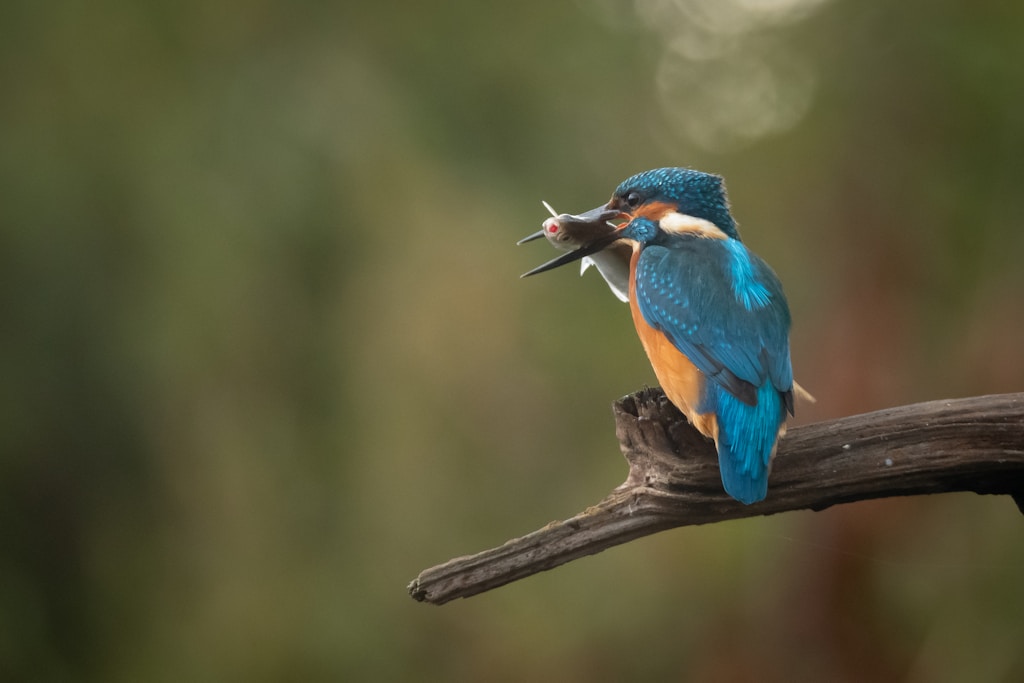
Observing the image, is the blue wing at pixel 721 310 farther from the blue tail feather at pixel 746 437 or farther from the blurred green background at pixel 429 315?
the blurred green background at pixel 429 315

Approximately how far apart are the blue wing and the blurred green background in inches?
42.3

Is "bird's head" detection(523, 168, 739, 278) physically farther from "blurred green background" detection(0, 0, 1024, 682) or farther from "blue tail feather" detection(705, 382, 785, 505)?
"blurred green background" detection(0, 0, 1024, 682)

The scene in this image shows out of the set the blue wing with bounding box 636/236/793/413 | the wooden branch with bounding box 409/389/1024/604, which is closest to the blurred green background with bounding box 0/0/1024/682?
the wooden branch with bounding box 409/389/1024/604

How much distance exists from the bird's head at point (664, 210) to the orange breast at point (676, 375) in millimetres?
95

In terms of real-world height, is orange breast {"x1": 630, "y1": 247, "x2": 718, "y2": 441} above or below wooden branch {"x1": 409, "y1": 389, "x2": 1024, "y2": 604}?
above

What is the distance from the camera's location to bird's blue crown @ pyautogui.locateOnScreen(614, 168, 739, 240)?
1.88m

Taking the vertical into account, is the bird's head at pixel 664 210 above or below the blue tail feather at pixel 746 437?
above

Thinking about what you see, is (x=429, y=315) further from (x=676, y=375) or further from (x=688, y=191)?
(x=676, y=375)

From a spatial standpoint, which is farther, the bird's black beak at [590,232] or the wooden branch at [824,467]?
the bird's black beak at [590,232]

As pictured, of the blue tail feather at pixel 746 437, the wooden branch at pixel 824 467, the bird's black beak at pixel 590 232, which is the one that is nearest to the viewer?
the blue tail feather at pixel 746 437

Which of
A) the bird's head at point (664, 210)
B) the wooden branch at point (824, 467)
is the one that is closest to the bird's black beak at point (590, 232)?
A: the bird's head at point (664, 210)

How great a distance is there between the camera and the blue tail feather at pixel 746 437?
58.6 inches

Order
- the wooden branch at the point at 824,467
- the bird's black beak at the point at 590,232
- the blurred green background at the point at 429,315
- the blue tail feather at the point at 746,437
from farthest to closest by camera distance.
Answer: the blurred green background at the point at 429,315
the bird's black beak at the point at 590,232
the wooden branch at the point at 824,467
the blue tail feather at the point at 746,437

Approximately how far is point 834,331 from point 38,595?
2366 millimetres
